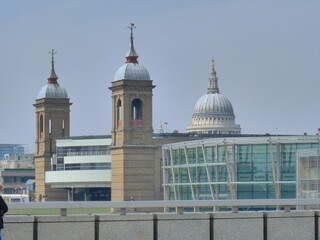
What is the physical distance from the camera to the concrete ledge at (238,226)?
70.2ft

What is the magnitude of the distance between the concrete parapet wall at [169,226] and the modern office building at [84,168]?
143 m

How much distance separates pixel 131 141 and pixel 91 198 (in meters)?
12.8

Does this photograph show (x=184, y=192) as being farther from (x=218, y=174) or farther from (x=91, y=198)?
(x=91, y=198)

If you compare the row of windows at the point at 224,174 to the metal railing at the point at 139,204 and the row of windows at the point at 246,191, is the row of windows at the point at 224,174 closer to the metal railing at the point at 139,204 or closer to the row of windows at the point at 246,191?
the row of windows at the point at 246,191

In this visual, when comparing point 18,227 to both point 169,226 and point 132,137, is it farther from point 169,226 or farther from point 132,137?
point 132,137

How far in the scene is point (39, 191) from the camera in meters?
179

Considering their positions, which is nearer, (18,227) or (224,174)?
(18,227)

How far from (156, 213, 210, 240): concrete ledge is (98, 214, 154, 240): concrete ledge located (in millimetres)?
181

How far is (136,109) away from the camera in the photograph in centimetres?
15862

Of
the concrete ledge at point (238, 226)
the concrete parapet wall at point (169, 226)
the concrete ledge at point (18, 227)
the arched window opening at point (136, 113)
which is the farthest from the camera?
the arched window opening at point (136, 113)

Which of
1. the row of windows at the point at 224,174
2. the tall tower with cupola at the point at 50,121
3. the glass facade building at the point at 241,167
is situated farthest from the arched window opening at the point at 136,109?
the glass facade building at the point at 241,167

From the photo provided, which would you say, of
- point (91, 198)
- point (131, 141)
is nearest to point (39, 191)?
point (91, 198)

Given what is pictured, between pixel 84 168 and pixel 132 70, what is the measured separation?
50.6 feet

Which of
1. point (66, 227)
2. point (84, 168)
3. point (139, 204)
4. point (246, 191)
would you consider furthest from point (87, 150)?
point (66, 227)
